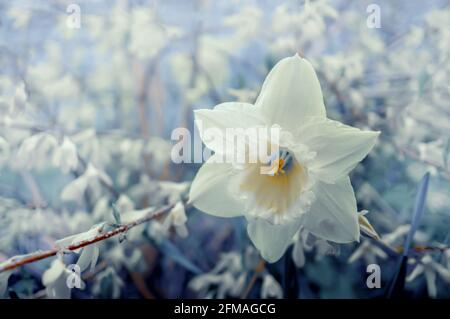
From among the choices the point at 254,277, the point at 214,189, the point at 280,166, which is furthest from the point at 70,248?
the point at 254,277

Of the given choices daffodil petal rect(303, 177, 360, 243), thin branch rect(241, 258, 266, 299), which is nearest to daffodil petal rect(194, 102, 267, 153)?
daffodil petal rect(303, 177, 360, 243)

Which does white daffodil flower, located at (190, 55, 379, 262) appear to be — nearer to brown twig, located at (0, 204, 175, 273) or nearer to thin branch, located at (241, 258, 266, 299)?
brown twig, located at (0, 204, 175, 273)

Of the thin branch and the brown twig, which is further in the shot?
the thin branch

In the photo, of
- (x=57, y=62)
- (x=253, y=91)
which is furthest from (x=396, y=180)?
(x=57, y=62)

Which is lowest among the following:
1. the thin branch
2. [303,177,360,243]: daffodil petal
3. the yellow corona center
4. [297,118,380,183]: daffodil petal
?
the thin branch

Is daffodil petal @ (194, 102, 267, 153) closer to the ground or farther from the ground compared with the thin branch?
farther from the ground

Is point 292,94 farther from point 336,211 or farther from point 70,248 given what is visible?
point 70,248
